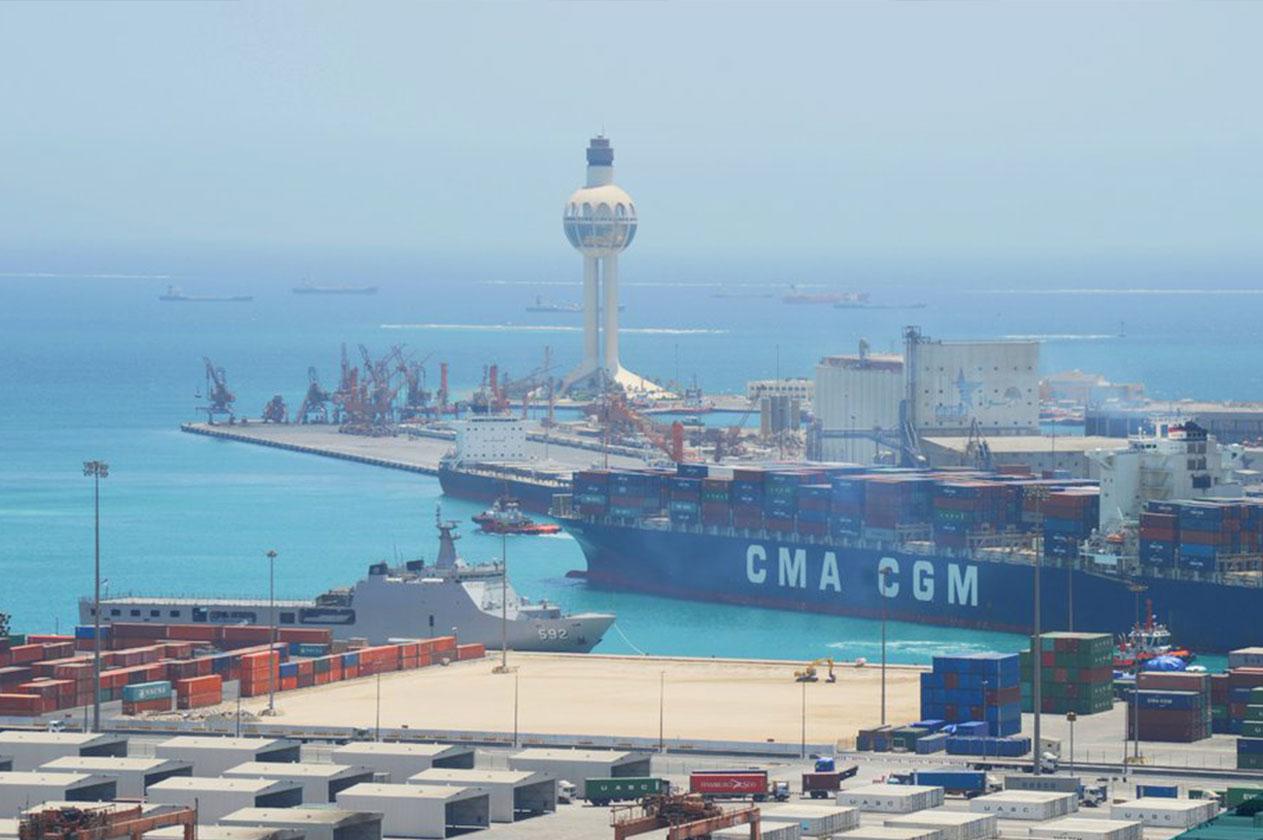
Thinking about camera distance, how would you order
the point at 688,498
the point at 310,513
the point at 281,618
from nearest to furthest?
the point at 281,618
the point at 688,498
the point at 310,513

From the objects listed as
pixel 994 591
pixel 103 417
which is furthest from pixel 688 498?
pixel 103 417

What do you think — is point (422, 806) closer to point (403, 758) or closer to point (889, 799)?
point (403, 758)

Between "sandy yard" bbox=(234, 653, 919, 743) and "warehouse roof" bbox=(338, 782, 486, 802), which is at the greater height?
"sandy yard" bbox=(234, 653, 919, 743)

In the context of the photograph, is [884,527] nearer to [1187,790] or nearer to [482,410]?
[1187,790]

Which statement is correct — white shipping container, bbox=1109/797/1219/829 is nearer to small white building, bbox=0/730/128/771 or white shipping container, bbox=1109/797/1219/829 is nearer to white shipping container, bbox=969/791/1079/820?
white shipping container, bbox=969/791/1079/820

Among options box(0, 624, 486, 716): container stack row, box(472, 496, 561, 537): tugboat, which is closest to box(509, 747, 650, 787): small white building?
box(0, 624, 486, 716): container stack row

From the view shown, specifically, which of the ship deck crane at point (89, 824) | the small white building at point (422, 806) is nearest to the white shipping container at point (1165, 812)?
the small white building at point (422, 806)
